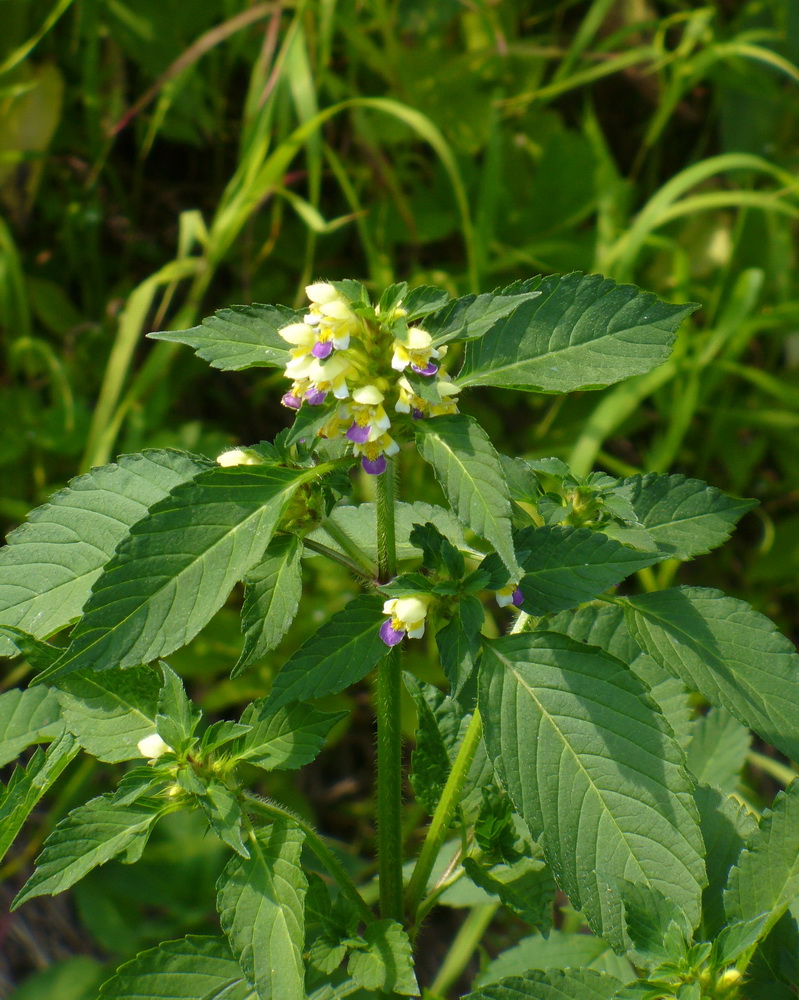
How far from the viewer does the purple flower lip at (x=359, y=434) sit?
2.71ft

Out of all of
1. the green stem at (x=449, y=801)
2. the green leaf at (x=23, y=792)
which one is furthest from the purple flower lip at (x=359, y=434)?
the green leaf at (x=23, y=792)

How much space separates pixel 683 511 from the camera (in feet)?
3.31

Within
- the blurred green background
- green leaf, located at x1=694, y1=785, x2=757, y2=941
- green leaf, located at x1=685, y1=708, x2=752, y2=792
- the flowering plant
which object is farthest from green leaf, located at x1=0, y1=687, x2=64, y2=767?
the blurred green background

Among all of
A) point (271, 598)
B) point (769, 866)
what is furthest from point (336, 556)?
point (769, 866)

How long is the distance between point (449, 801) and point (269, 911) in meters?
0.23

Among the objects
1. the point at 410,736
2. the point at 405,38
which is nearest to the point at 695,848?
the point at 410,736

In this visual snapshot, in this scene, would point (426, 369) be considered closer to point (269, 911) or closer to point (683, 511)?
point (683, 511)

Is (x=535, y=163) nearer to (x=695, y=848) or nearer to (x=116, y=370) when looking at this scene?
(x=116, y=370)

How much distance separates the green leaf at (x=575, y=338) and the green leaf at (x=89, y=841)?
54cm

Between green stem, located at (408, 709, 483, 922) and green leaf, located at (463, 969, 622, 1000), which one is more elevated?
green stem, located at (408, 709, 483, 922)

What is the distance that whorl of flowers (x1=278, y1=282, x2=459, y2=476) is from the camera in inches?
32.8

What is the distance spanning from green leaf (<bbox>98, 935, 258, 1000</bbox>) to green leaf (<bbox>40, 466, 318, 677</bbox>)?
0.41m

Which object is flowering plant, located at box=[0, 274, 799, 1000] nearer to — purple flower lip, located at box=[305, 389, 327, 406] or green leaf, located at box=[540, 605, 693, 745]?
purple flower lip, located at box=[305, 389, 327, 406]

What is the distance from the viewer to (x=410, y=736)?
2.29 metres
